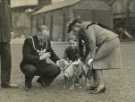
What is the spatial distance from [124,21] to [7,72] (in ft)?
78.8

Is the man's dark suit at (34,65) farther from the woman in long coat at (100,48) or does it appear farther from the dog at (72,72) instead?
the woman in long coat at (100,48)

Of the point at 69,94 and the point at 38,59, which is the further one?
the point at 38,59

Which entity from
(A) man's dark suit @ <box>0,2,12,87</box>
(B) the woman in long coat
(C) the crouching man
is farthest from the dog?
(A) man's dark suit @ <box>0,2,12,87</box>

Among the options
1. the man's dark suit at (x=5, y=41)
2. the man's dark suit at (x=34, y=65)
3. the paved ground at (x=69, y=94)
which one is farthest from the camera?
the man's dark suit at (x=5, y=41)

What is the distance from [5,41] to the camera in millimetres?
10594

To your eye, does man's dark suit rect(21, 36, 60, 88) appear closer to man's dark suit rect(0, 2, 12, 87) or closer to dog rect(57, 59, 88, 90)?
dog rect(57, 59, 88, 90)

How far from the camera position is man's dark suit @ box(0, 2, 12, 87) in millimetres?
10570

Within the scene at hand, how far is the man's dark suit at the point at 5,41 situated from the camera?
10570mm

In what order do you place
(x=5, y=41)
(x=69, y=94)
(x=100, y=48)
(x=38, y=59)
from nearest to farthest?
(x=69, y=94) < (x=100, y=48) < (x=38, y=59) < (x=5, y=41)

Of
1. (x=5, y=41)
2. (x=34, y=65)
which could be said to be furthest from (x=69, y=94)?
(x=5, y=41)

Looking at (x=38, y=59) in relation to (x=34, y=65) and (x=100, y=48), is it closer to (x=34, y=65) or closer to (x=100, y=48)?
(x=34, y=65)

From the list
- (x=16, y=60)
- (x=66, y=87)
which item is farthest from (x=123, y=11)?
(x=66, y=87)

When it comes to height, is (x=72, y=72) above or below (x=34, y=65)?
below

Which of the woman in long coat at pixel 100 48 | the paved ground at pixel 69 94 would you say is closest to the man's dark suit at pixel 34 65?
Result: the paved ground at pixel 69 94
